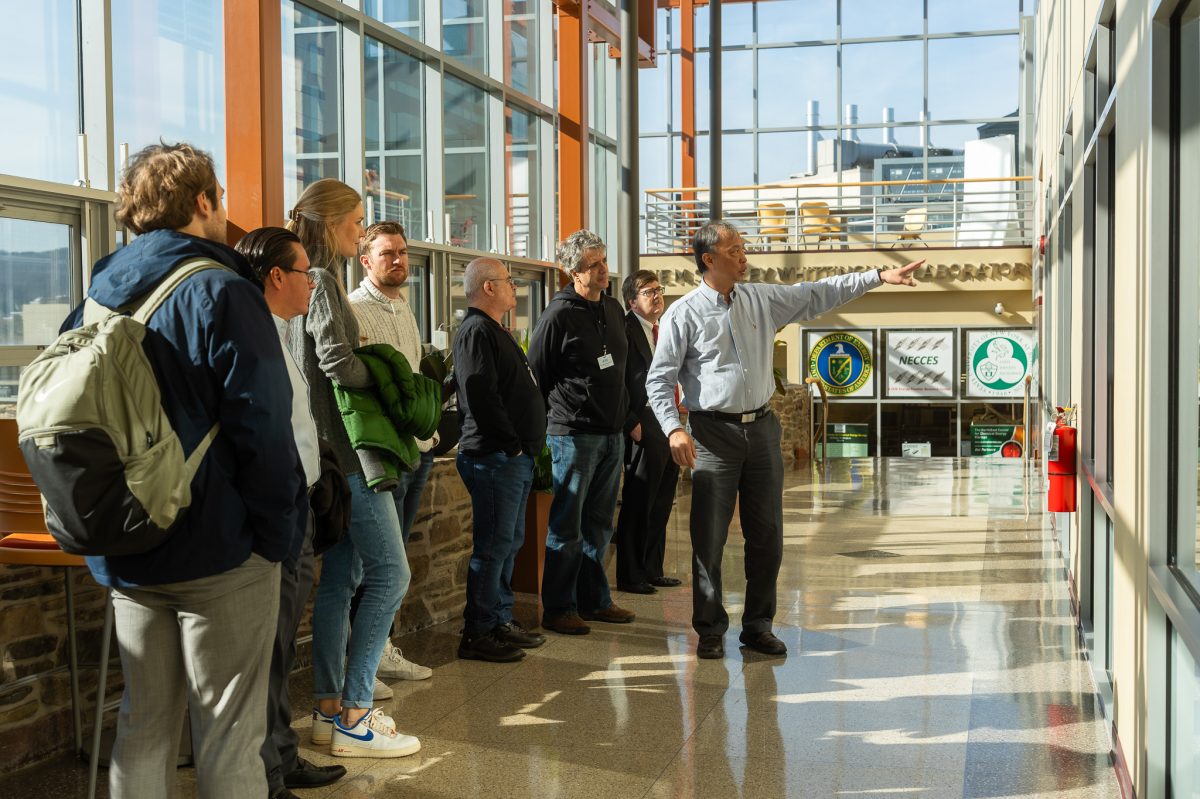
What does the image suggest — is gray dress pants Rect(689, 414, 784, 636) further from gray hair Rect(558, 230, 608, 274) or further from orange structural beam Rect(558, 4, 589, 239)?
orange structural beam Rect(558, 4, 589, 239)

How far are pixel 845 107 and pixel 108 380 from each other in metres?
24.9

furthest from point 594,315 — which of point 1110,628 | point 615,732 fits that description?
point 1110,628

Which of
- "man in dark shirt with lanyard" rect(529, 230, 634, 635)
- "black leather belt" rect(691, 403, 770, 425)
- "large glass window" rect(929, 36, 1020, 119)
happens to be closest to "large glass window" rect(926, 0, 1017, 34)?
"large glass window" rect(929, 36, 1020, 119)

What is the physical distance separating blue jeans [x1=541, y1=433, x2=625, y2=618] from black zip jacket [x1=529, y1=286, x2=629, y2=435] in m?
0.08

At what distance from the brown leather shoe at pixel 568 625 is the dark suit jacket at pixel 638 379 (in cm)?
108

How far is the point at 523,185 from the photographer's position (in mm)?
12805

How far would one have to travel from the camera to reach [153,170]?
241 cm

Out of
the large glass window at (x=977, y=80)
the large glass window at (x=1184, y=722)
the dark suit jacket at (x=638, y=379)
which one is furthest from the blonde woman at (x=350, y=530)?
the large glass window at (x=977, y=80)

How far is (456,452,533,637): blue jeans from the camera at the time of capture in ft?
15.2

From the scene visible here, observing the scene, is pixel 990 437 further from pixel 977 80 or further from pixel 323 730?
pixel 323 730

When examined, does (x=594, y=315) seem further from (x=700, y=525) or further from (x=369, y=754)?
Answer: (x=369, y=754)

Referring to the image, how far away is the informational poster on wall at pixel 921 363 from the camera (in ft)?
60.7

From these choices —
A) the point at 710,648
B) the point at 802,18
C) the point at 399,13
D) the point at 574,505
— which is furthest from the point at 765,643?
the point at 802,18

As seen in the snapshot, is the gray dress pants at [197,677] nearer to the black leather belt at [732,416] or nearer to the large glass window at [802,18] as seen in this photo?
the black leather belt at [732,416]
